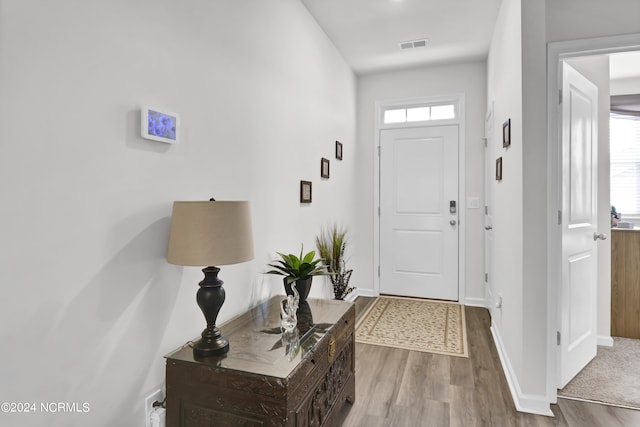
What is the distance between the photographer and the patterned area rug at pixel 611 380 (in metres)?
2.22

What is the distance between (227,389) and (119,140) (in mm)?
962

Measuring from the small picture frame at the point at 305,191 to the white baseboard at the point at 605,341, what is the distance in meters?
2.65

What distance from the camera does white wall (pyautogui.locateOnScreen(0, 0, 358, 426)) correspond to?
1002 millimetres

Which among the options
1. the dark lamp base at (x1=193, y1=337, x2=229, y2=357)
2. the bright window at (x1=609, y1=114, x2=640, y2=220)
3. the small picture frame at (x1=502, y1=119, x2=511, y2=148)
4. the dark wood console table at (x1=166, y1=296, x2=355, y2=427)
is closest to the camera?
the dark wood console table at (x1=166, y1=296, x2=355, y2=427)

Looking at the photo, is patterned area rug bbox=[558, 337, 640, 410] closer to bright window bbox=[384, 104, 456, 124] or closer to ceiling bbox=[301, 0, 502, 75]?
bright window bbox=[384, 104, 456, 124]

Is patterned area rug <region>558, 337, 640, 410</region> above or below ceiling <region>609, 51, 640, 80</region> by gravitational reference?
below

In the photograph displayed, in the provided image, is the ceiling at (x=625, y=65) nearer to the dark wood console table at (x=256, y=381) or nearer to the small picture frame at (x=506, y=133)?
the small picture frame at (x=506, y=133)

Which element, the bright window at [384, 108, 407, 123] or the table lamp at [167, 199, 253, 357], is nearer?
the table lamp at [167, 199, 253, 357]

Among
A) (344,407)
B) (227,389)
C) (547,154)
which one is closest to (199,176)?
(227,389)

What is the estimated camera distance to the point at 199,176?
5.57 ft

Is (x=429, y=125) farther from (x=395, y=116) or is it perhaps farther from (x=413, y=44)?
(x=413, y=44)

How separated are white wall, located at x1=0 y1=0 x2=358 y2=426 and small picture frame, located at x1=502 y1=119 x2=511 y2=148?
5.66ft

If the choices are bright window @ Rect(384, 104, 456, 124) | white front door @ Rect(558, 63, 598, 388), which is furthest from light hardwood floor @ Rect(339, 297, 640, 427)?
bright window @ Rect(384, 104, 456, 124)

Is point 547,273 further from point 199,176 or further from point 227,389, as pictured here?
point 199,176
